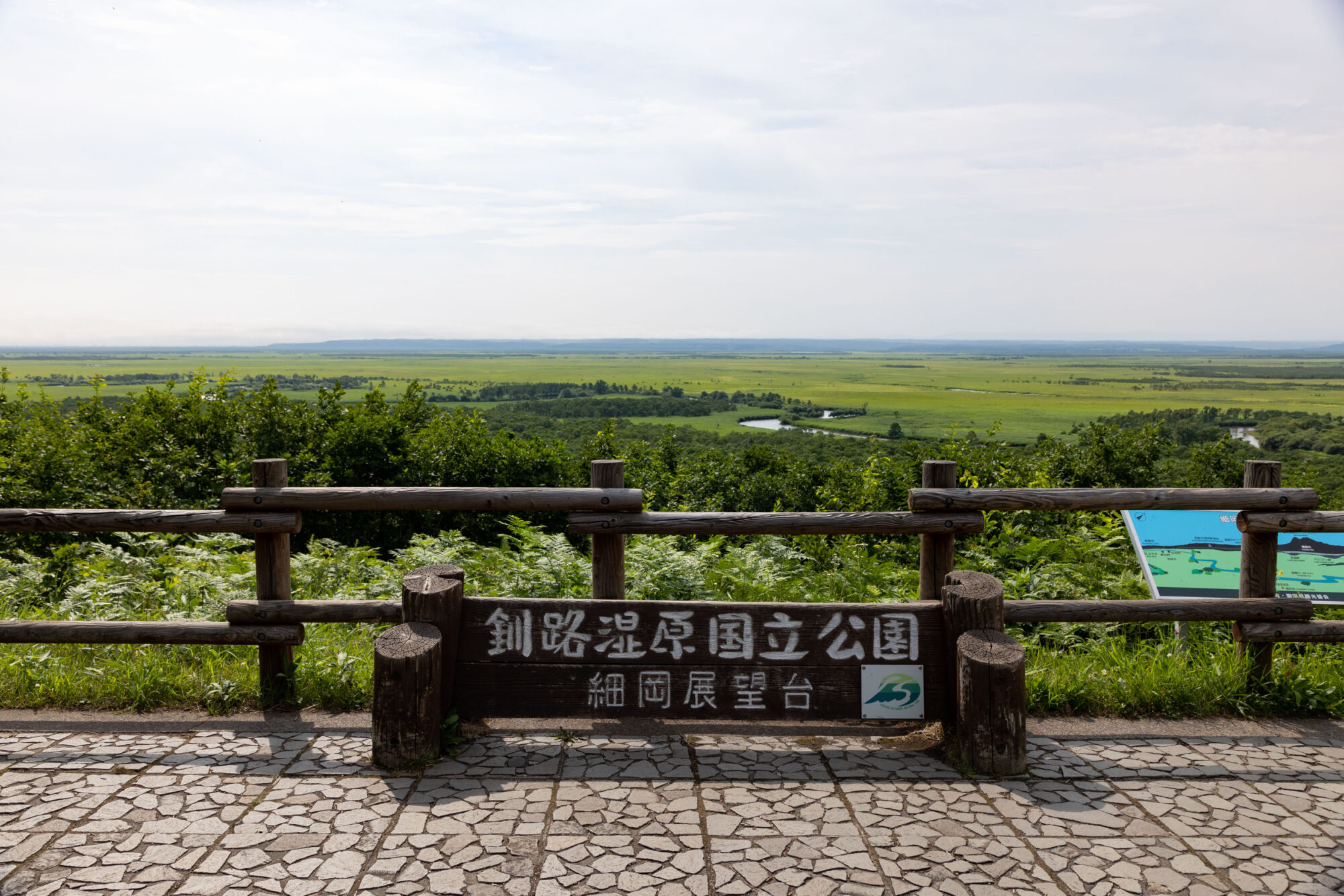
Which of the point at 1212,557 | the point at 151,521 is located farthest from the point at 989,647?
the point at 151,521

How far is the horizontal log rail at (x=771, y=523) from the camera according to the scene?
468 cm

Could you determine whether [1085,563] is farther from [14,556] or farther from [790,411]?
[790,411]

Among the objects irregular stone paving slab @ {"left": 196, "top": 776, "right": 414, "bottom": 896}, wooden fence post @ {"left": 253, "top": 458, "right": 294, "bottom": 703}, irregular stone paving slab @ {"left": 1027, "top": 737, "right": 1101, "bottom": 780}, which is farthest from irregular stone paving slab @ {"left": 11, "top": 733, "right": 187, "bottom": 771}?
irregular stone paving slab @ {"left": 1027, "top": 737, "right": 1101, "bottom": 780}

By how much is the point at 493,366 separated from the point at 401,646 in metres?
181

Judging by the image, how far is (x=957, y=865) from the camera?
10.6ft

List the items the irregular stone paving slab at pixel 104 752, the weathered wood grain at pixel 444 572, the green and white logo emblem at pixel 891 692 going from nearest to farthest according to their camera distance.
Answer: the irregular stone paving slab at pixel 104 752 < the green and white logo emblem at pixel 891 692 < the weathered wood grain at pixel 444 572

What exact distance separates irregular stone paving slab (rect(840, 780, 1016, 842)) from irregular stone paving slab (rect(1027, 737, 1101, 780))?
0.43m

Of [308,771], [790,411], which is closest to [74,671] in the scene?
[308,771]

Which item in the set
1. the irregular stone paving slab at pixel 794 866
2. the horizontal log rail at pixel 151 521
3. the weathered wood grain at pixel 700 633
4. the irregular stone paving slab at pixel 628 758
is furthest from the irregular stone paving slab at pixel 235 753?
the irregular stone paving slab at pixel 794 866

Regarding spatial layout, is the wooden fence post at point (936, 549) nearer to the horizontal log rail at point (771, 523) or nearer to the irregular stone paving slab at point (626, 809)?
the horizontal log rail at point (771, 523)

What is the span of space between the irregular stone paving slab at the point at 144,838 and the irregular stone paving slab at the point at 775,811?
81.0 inches

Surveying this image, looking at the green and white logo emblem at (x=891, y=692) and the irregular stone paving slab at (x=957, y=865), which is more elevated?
the green and white logo emblem at (x=891, y=692)

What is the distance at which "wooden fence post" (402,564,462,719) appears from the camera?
13.7ft

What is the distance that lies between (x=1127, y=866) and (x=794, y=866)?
4.27 feet
